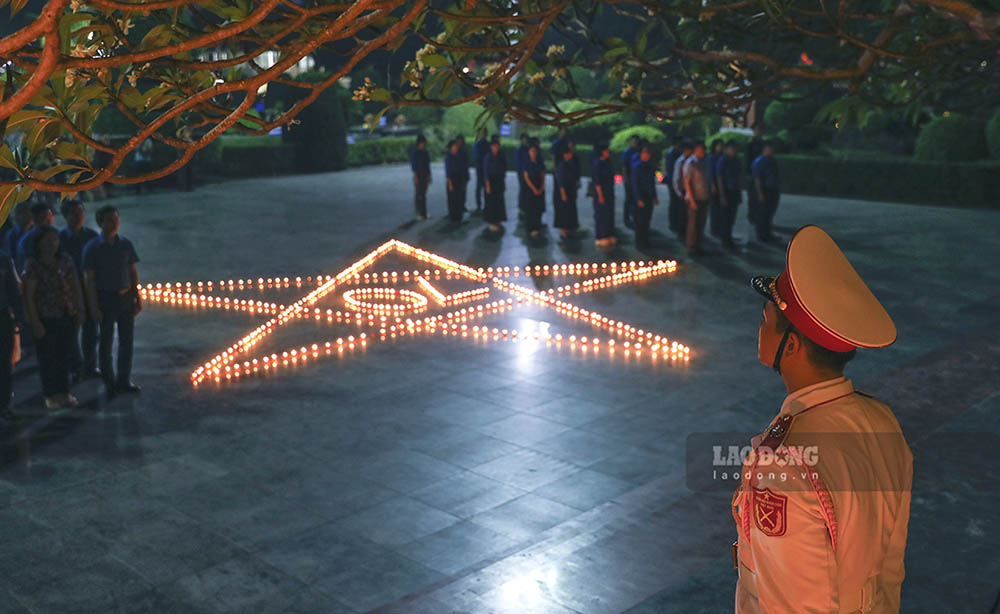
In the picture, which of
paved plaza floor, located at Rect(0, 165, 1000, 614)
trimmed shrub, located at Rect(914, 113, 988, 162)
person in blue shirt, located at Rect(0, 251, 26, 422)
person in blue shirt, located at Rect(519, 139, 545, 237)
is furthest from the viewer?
trimmed shrub, located at Rect(914, 113, 988, 162)

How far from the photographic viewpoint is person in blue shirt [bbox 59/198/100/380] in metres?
10.0

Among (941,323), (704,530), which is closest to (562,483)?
(704,530)

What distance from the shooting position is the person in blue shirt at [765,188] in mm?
17391

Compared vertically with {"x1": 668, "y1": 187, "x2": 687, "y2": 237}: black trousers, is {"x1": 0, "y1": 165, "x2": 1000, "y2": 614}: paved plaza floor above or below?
below

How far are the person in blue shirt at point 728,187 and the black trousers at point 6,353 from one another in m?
11.5

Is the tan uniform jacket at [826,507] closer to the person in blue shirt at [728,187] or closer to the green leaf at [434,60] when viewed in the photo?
the green leaf at [434,60]

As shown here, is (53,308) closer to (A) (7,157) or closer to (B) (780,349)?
Result: (A) (7,157)

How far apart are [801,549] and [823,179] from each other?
2376cm

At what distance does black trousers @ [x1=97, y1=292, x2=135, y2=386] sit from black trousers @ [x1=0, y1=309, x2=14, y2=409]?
2.75ft

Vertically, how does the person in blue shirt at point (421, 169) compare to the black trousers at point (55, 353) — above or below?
above

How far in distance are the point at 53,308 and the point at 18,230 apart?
74.9 inches

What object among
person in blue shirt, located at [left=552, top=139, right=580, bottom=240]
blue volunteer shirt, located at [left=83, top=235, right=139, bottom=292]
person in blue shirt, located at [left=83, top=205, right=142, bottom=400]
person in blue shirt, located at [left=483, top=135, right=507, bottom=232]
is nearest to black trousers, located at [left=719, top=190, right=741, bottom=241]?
person in blue shirt, located at [left=552, top=139, right=580, bottom=240]

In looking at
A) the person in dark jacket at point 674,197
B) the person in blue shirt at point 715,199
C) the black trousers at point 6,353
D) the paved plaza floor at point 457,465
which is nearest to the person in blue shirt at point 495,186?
the person in dark jacket at point 674,197

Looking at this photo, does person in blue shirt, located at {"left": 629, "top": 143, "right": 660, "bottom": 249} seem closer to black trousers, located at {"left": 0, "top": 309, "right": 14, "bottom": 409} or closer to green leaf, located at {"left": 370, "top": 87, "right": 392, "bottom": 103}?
black trousers, located at {"left": 0, "top": 309, "right": 14, "bottom": 409}
